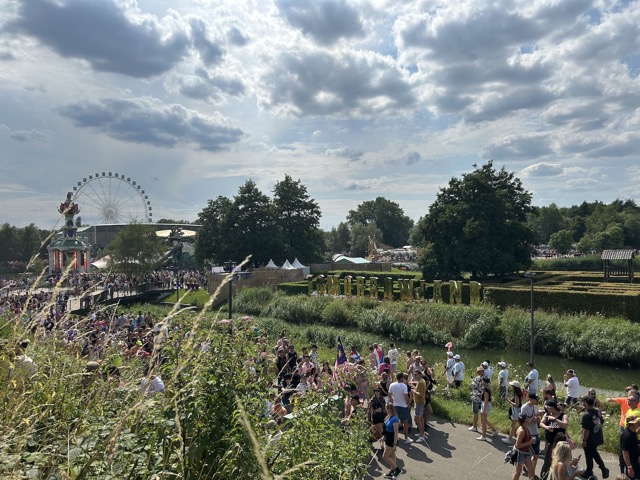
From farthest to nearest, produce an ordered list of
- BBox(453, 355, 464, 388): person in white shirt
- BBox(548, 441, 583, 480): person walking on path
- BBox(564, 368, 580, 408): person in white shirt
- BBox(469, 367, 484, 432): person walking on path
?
BBox(453, 355, 464, 388): person in white shirt, BBox(564, 368, 580, 408): person in white shirt, BBox(469, 367, 484, 432): person walking on path, BBox(548, 441, 583, 480): person walking on path

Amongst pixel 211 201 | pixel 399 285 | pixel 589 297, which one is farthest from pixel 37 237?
pixel 589 297

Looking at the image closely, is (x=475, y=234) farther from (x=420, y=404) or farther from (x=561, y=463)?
(x=561, y=463)

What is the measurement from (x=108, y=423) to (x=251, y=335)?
1869 millimetres

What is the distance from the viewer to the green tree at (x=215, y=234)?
51.7 meters

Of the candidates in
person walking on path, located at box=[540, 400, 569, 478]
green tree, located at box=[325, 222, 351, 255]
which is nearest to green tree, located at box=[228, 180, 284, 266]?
person walking on path, located at box=[540, 400, 569, 478]

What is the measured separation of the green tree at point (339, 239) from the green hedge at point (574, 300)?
314 feet

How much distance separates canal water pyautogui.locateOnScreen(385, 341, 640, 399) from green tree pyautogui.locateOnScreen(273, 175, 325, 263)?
31358 millimetres

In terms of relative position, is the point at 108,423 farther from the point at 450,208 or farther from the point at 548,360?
the point at 450,208

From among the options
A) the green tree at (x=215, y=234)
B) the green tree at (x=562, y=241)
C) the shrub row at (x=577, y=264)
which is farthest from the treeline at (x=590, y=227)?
the green tree at (x=215, y=234)

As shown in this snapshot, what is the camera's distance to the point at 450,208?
3838 cm

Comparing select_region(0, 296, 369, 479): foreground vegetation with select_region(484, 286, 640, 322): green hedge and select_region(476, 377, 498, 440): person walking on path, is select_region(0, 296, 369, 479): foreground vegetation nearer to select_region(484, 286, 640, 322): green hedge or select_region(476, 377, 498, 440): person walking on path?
select_region(476, 377, 498, 440): person walking on path

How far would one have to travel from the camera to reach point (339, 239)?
12700 centimetres

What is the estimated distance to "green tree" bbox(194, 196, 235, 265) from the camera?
51688mm

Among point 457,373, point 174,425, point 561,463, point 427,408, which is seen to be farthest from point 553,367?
point 174,425
